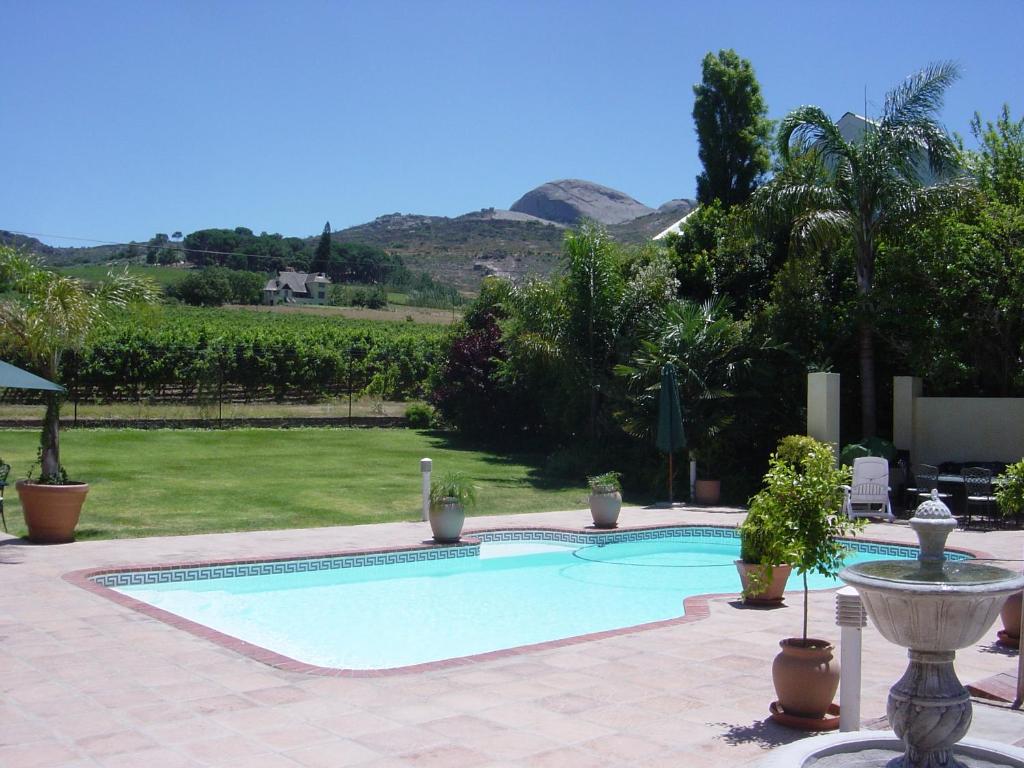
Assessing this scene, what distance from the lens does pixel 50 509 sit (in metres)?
12.9

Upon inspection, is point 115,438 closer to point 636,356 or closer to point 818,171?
point 636,356

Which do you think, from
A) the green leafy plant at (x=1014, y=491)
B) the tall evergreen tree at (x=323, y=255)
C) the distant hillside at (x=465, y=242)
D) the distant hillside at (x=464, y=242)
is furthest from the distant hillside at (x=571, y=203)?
the green leafy plant at (x=1014, y=491)

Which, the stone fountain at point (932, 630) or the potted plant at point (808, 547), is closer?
the stone fountain at point (932, 630)

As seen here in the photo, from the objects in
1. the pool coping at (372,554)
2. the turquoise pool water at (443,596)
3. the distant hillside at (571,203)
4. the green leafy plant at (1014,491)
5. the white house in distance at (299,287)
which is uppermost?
the distant hillside at (571,203)

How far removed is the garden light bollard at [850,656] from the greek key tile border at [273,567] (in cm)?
819

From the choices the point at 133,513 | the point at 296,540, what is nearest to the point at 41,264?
the point at 133,513

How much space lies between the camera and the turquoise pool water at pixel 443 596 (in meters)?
10.1

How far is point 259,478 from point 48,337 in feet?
24.7

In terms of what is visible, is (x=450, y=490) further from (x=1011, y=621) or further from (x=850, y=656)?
(x=850, y=656)

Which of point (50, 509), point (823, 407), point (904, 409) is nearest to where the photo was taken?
point (50, 509)

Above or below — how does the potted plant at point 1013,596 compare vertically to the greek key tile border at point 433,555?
above

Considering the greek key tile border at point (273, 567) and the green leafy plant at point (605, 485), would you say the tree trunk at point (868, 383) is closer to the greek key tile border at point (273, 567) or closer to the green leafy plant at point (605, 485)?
the green leafy plant at point (605, 485)

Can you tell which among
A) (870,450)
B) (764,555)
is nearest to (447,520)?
(764,555)

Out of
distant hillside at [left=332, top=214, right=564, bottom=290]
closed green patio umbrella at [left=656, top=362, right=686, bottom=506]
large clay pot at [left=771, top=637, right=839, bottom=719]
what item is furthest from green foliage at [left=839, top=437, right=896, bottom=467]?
distant hillside at [left=332, top=214, right=564, bottom=290]
